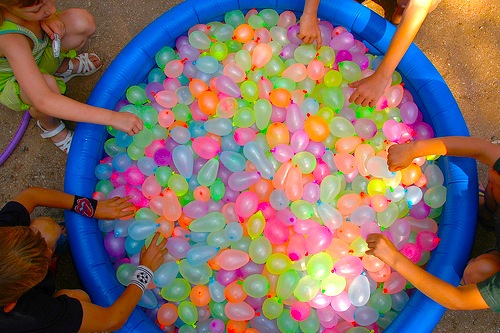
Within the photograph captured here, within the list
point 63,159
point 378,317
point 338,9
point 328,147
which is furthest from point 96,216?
point 338,9

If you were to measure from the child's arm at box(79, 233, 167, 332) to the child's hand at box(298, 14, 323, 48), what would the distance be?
0.91m

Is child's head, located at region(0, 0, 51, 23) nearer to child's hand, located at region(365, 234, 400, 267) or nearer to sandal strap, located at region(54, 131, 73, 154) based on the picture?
sandal strap, located at region(54, 131, 73, 154)

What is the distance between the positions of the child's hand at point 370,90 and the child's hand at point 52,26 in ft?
3.41

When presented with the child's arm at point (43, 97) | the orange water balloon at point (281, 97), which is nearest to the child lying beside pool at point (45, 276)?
the child's arm at point (43, 97)

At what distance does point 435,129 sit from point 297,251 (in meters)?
0.64

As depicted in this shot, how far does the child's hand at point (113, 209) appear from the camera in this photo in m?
1.57

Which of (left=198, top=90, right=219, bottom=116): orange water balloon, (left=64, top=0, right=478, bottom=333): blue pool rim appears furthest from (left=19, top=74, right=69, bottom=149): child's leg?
(left=198, top=90, right=219, bottom=116): orange water balloon

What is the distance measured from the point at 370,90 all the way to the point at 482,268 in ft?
2.11

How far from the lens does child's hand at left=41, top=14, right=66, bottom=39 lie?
164 centimetres

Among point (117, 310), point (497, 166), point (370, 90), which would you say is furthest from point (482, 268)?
point (117, 310)

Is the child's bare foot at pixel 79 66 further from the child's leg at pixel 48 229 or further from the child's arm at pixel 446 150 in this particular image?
the child's arm at pixel 446 150

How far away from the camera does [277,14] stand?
1.82m

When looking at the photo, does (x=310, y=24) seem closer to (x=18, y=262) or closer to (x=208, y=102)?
(x=208, y=102)

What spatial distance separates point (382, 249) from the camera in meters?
1.37
